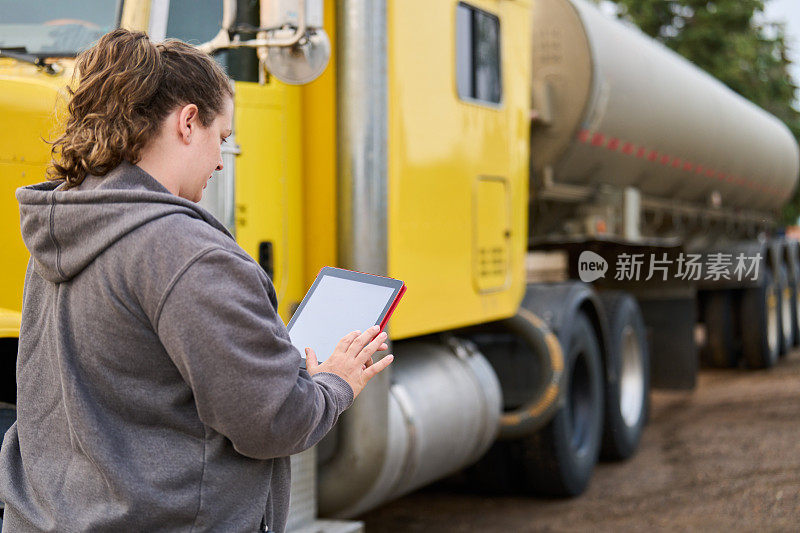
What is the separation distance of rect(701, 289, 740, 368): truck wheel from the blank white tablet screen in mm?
9548

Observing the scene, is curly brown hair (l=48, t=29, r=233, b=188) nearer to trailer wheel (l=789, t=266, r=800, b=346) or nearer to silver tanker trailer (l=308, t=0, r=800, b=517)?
silver tanker trailer (l=308, t=0, r=800, b=517)

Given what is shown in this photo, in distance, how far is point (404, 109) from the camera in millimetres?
3865

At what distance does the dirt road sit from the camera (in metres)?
5.10

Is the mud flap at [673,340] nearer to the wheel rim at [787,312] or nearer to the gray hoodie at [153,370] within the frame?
the wheel rim at [787,312]

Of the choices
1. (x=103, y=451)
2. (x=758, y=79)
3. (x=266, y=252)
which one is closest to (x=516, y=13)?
(x=266, y=252)

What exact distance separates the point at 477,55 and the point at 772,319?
8189mm

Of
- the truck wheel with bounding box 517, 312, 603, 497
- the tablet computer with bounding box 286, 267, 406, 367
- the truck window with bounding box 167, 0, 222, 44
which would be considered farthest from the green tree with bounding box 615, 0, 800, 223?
the tablet computer with bounding box 286, 267, 406, 367

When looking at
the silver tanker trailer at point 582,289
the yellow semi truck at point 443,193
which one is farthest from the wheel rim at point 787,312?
the yellow semi truck at point 443,193

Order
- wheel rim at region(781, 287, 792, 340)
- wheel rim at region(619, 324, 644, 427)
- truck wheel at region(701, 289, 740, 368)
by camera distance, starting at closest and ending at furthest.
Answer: wheel rim at region(619, 324, 644, 427) < truck wheel at region(701, 289, 740, 368) < wheel rim at region(781, 287, 792, 340)

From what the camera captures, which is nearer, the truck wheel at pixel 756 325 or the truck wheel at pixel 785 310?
the truck wheel at pixel 756 325

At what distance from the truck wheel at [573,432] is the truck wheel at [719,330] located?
5117 mm

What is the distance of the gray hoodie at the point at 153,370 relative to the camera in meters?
1.43

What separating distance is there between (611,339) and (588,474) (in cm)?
101

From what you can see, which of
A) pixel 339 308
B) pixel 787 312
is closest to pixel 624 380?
pixel 339 308
